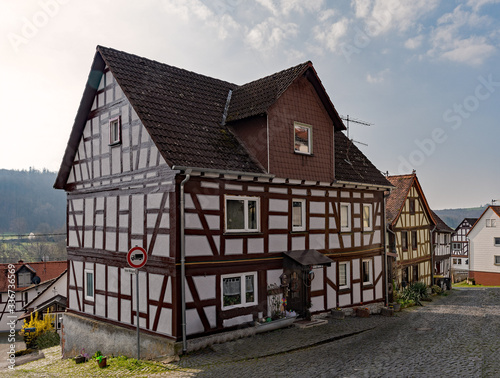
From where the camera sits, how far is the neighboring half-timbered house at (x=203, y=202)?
14.6m

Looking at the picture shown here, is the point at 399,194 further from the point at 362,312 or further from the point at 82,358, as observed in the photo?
the point at 82,358

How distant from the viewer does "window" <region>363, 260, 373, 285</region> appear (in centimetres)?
2155

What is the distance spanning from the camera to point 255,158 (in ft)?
55.7

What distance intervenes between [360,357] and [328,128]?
32.0 feet

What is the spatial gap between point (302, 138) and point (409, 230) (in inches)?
702

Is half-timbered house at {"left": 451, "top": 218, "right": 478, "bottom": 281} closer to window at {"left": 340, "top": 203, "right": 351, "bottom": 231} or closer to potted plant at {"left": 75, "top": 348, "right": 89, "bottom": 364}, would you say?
window at {"left": 340, "top": 203, "right": 351, "bottom": 231}

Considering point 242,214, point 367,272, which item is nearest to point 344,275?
point 367,272

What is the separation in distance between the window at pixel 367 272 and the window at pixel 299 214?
5.06 metres

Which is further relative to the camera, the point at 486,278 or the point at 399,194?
the point at 486,278

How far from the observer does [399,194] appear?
104 ft

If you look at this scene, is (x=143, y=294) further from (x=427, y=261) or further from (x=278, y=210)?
(x=427, y=261)

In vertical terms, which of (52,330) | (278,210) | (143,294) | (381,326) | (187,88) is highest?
(187,88)

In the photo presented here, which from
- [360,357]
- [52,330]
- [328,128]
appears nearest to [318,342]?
[360,357]

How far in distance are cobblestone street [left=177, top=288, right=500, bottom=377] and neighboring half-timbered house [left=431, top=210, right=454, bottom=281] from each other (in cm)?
1999
